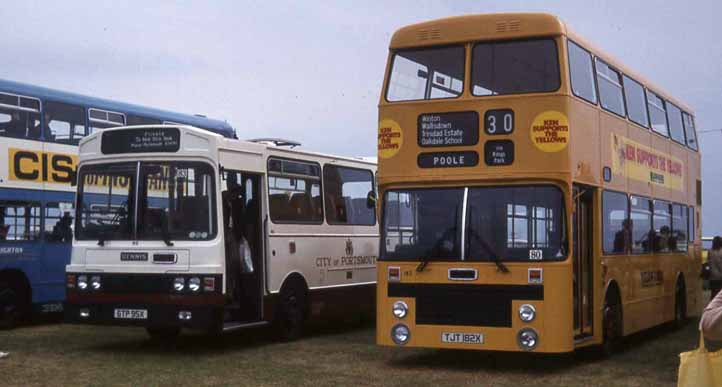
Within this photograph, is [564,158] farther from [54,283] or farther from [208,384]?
[54,283]

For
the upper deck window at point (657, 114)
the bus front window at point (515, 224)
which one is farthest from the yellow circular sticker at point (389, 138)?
the upper deck window at point (657, 114)

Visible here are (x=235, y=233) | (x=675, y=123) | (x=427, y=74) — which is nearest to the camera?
(x=427, y=74)

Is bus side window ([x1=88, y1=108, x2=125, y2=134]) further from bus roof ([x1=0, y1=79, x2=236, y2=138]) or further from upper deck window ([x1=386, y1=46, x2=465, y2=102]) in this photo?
upper deck window ([x1=386, y1=46, x2=465, y2=102])

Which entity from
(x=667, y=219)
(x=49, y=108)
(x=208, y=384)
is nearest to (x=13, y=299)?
(x=49, y=108)

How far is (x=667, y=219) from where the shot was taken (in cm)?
1956

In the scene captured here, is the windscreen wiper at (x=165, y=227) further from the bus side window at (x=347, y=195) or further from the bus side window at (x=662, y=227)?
the bus side window at (x=662, y=227)

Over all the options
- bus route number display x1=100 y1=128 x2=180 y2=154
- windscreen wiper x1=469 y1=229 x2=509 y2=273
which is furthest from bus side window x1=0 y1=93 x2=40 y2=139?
windscreen wiper x1=469 y1=229 x2=509 y2=273

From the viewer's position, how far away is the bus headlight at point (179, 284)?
15445mm

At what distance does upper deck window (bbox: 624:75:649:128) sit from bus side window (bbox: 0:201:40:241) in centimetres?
1040

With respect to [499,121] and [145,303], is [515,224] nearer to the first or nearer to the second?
[499,121]

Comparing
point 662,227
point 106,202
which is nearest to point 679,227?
point 662,227

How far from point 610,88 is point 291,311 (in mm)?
5813

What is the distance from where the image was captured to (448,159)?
14.2 meters

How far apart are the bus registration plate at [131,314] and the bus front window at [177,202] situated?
100 cm
